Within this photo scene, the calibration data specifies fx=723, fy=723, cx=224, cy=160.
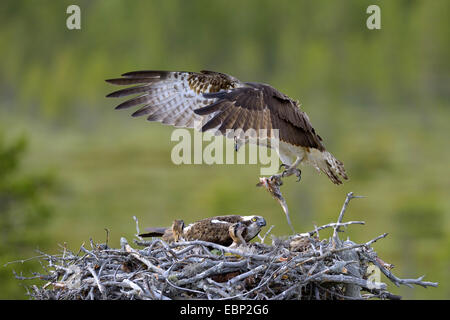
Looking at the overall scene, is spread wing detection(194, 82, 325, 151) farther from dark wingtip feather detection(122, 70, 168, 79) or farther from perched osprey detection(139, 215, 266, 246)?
dark wingtip feather detection(122, 70, 168, 79)

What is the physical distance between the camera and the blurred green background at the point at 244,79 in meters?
51.4

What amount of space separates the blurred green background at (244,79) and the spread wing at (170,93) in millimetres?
28744

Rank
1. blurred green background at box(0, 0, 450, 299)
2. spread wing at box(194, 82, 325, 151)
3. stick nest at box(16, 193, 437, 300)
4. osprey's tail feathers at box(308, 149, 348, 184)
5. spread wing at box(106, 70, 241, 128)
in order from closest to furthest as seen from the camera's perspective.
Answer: stick nest at box(16, 193, 437, 300) < spread wing at box(194, 82, 325, 151) < osprey's tail feathers at box(308, 149, 348, 184) < spread wing at box(106, 70, 241, 128) < blurred green background at box(0, 0, 450, 299)

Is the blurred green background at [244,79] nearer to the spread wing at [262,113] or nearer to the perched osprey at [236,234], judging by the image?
the spread wing at [262,113]

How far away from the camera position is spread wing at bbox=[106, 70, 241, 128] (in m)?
7.92

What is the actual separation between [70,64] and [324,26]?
98.2 feet

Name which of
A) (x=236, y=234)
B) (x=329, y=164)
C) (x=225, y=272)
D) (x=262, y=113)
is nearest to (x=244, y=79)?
(x=329, y=164)

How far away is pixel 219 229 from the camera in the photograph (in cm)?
636

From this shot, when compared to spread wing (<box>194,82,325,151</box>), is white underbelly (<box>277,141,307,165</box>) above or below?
below

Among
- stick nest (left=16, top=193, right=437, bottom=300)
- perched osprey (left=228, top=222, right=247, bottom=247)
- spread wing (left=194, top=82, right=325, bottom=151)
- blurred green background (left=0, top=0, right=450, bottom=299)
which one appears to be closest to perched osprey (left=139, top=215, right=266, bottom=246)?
perched osprey (left=228, top=222, right=247, bottom=247)

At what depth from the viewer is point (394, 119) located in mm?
67562

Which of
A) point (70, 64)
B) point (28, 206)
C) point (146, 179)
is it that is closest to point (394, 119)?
point (146, 179)

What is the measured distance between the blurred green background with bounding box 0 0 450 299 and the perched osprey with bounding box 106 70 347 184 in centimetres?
2876
